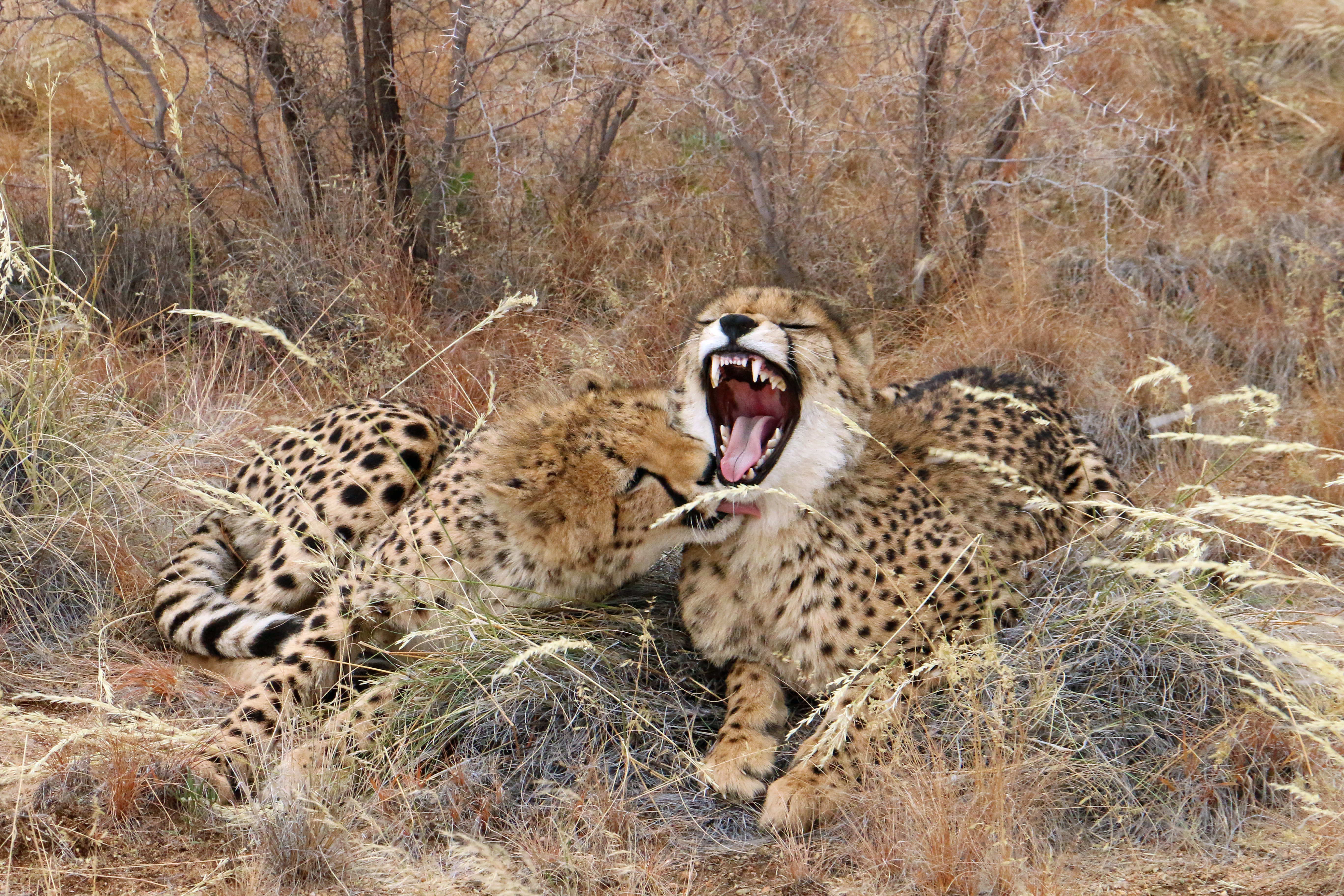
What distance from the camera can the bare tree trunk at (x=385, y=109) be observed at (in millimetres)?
4586

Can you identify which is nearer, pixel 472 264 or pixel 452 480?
pixel 452 480

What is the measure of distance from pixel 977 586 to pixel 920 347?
1.86m

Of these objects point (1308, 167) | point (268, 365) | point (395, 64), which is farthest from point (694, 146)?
point (1308, 167)

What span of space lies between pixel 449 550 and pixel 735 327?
2.75 feet

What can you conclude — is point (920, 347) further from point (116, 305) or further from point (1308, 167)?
point (116, 305)

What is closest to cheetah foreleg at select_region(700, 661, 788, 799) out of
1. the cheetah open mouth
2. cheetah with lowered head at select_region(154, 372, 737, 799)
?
cheetah with lowered head at select_region(154, 372, 737, 799)

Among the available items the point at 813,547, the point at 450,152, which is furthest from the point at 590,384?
the point at 450,152

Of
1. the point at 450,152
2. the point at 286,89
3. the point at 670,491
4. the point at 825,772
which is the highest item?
the point at 286,89

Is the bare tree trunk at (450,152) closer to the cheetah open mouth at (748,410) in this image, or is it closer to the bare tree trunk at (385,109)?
the bare tree trunk at (385,109)

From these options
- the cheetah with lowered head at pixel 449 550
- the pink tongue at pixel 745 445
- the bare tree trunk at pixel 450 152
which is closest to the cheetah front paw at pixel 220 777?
the cheetah with lowered head at pixel 449 550

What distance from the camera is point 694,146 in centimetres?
552

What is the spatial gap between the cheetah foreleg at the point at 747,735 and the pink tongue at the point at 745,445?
47 centimetres

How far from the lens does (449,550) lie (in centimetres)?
296

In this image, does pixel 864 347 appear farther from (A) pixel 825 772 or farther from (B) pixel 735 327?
(A) pixel 825 772
